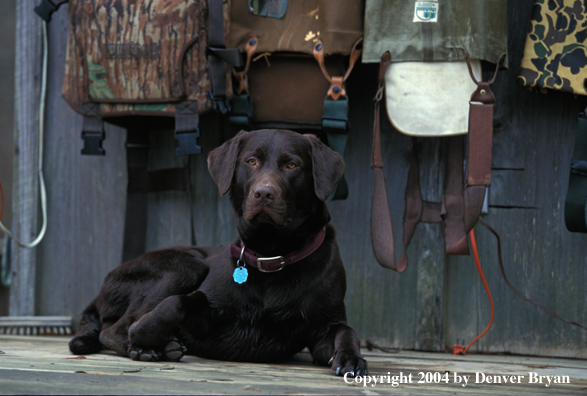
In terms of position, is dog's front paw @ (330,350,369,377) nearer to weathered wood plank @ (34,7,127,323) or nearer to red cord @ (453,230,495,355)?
red cord @ (453,230,495,355)

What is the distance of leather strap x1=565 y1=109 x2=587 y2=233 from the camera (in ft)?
8.84

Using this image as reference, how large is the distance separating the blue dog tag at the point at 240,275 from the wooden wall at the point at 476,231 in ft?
3.62

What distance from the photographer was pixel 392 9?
293 cm

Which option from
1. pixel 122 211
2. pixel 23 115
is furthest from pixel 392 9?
pixel 23 115

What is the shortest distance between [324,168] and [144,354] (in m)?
1.07

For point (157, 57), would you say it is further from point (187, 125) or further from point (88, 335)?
point (88, 335)

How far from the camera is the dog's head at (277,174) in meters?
2.38

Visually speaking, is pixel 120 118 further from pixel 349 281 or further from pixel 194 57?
pixel 349 281

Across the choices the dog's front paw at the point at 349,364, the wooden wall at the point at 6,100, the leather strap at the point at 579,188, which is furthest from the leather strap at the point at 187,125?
the wooden wall at the point at 6,100

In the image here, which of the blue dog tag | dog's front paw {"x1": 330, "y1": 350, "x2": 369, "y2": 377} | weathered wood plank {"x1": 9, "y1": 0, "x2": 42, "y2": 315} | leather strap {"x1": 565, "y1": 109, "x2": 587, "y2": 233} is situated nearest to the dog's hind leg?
the blue dog tag

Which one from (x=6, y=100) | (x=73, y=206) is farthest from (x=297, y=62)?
(x=6, y=100)

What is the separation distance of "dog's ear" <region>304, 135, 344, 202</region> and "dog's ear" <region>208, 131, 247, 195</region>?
328mm

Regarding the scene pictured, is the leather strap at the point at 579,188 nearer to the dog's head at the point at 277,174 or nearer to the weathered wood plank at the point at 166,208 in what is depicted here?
the dog's head at the point at 277,174

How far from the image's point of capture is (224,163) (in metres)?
2.63
